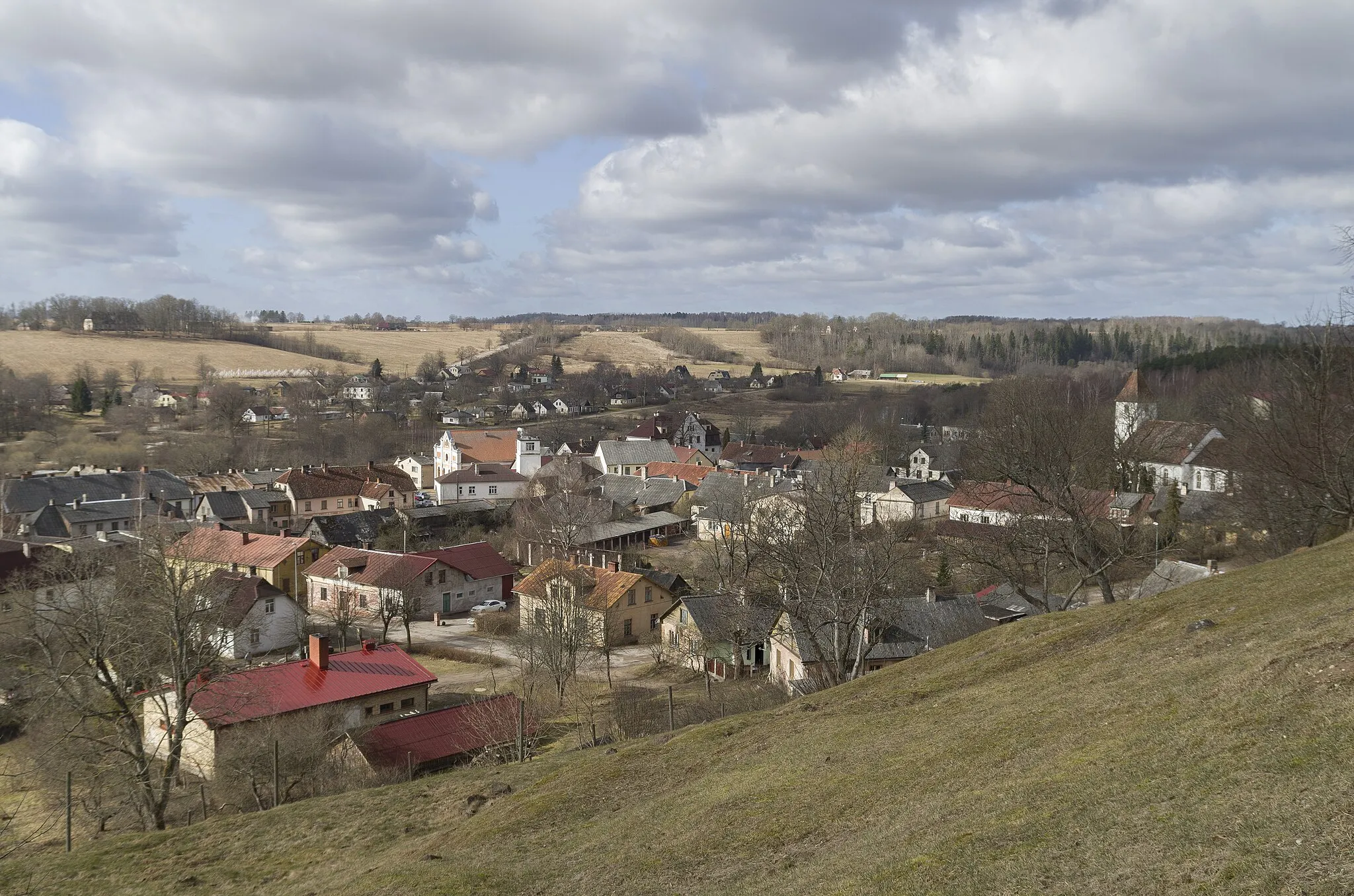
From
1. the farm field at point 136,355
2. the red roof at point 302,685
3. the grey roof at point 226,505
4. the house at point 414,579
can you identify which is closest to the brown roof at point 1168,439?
the house at point 414,579

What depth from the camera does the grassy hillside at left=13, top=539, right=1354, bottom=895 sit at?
8359 mm

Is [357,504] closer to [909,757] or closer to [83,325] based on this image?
[909,757]

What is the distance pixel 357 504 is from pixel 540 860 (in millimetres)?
65415

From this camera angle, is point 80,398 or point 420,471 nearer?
point 420,471

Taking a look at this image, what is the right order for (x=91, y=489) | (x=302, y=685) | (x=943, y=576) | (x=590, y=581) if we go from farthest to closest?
(x=91, y=489), (x=943, y=576), (x=590, y=581), (x=302, y=685)

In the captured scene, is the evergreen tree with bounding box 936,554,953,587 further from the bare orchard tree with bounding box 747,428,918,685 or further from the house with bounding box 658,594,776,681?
the house with bounding box 658,594,776,681

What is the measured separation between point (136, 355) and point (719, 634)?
14433 cm

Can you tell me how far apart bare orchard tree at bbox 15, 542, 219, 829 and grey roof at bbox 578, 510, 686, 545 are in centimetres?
3135

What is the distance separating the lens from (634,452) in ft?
304

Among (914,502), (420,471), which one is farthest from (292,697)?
(420,471)

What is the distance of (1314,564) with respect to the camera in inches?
733

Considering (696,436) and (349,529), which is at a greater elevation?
(696,436)

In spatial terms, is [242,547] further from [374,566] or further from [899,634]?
[899,634]

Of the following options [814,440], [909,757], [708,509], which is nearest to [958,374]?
[814,440]
